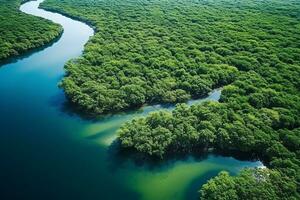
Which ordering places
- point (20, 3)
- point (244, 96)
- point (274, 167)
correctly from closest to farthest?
point (274, 167) → point (244, 96) → point (20, 3)

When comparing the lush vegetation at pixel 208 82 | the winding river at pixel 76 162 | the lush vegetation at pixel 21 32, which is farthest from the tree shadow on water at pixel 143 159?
the lush vegetation at pixel 21 32

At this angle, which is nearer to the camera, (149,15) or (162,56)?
(162,56)

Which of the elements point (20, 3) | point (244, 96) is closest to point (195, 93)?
point (244, 96)

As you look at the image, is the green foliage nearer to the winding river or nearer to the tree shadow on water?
the winding river

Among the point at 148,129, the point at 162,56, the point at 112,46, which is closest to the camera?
the point at 148,129

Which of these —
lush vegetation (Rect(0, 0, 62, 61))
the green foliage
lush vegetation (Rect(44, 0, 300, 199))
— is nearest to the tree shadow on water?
lush vegetation (Rect(44, 0, 300, 199))

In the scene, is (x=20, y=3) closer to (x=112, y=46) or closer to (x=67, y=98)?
(x=112, y=46)

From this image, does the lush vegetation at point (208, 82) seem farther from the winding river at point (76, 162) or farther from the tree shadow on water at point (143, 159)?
the winding river at point (76, 162)
